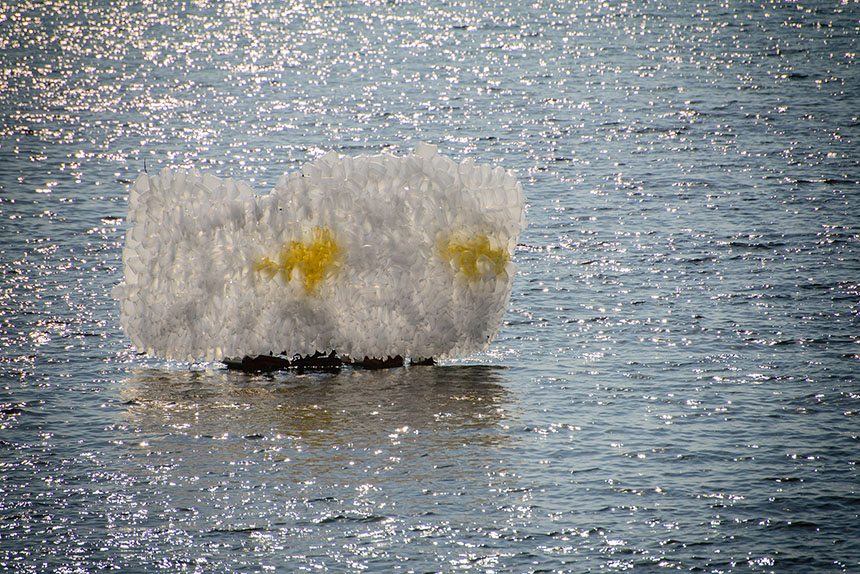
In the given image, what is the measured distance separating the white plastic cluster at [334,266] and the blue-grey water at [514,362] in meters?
0.72

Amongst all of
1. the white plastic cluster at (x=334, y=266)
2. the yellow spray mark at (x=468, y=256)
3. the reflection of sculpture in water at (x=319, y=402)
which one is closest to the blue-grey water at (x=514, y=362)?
the reflection of sculpture in water at (x=319, y=402)

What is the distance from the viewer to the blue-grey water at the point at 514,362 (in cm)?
1396

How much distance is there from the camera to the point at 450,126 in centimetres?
3678

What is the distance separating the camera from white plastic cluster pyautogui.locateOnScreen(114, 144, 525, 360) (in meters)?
19.2

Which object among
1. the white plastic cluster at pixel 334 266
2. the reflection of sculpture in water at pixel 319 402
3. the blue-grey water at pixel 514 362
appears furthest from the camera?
the white plastic cluster at pixel 334 266

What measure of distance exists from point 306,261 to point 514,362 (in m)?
3.97

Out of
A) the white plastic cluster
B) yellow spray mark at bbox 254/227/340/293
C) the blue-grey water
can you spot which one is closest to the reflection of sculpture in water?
the blue-grey water

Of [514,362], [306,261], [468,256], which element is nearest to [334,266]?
[306,261]

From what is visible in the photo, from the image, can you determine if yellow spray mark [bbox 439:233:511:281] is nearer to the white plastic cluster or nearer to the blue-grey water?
the white plastic cluster

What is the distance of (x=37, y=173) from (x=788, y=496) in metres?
23.4

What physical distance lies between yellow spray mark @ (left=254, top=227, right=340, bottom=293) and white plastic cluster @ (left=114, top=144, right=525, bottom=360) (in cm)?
2

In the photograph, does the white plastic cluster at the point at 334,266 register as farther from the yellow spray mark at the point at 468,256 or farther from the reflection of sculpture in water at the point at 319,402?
the reflection of sculpture in water at the point at 319,402

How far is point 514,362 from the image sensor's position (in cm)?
1989

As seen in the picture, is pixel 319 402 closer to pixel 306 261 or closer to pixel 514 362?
pixel 306 261
